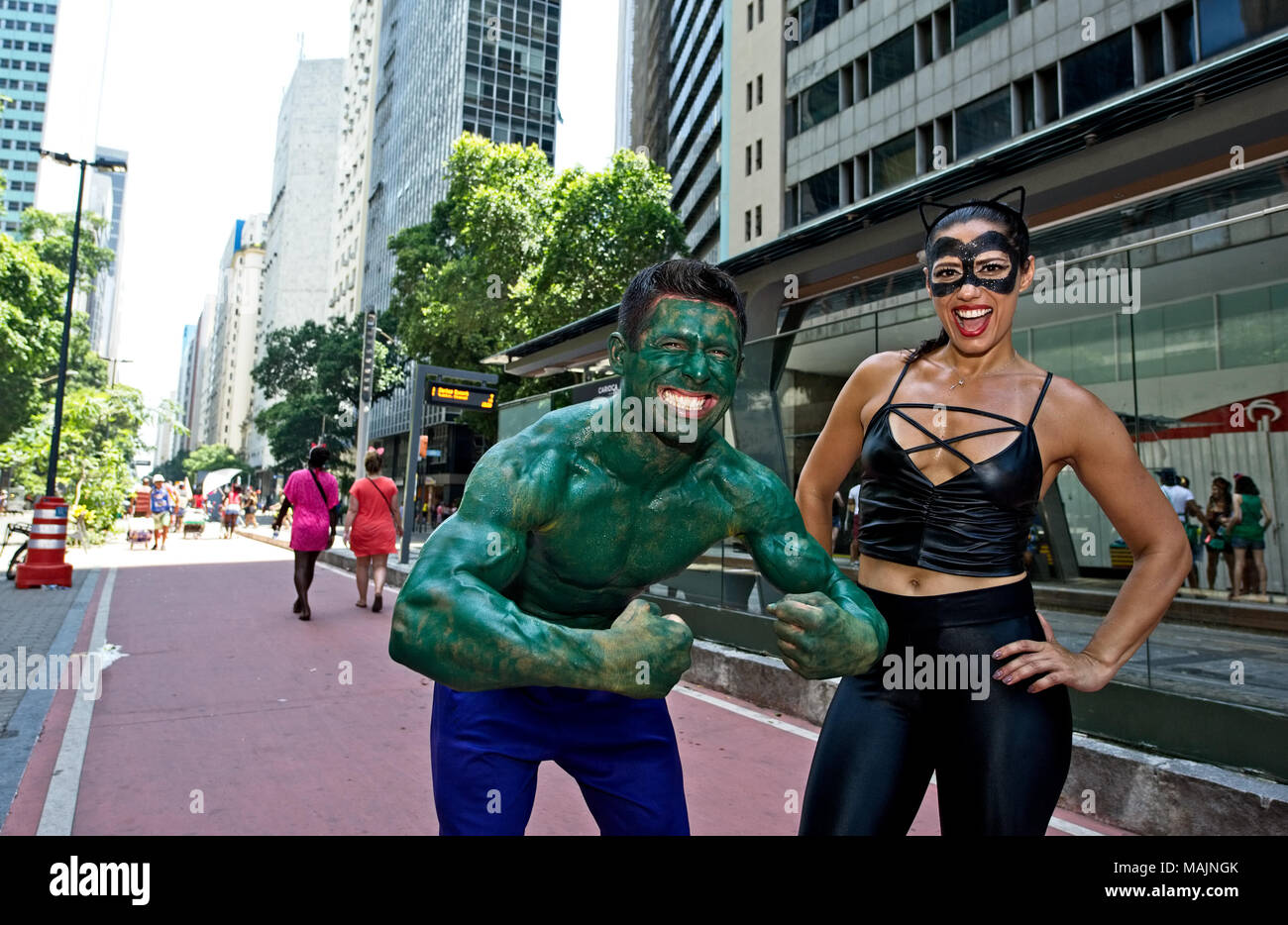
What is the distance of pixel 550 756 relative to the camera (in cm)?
178

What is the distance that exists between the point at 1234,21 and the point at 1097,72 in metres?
2.97

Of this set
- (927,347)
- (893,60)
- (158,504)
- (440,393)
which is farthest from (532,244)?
(927,347)

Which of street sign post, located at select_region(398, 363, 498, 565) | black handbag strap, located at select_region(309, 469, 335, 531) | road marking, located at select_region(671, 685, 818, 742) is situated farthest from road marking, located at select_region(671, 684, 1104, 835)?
street sign post, located at select_region(398, 363, 498, 565)

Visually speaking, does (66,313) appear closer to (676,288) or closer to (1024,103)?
(676,288)

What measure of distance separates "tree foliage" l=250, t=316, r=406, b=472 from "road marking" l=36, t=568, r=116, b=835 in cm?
3502

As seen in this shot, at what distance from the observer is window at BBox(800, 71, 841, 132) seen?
27.3 metres

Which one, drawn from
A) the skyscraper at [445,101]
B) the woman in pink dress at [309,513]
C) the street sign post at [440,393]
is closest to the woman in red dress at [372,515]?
the woman in pink dress at [309,513]

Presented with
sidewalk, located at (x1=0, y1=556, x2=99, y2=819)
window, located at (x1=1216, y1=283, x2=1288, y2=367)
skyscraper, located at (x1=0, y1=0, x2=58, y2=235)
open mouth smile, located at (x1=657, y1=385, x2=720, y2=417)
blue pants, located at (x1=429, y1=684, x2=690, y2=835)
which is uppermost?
skyscraper, located at (x1=0, y1=0, x2=58, y2=235)

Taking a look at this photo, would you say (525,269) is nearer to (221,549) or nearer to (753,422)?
(221,549)

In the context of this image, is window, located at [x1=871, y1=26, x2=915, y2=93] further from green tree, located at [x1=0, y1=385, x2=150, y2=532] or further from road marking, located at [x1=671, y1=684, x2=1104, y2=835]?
road marking, located at [x1=671, y1=684, x2=1104, y2=835]

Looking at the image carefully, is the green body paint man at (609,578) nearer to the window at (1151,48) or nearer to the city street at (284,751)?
the city street at (284,751)

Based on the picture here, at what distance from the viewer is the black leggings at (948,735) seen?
5.63 ft

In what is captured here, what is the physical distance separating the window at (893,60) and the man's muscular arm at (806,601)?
26.1 metres

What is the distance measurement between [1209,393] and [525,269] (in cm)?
1972
